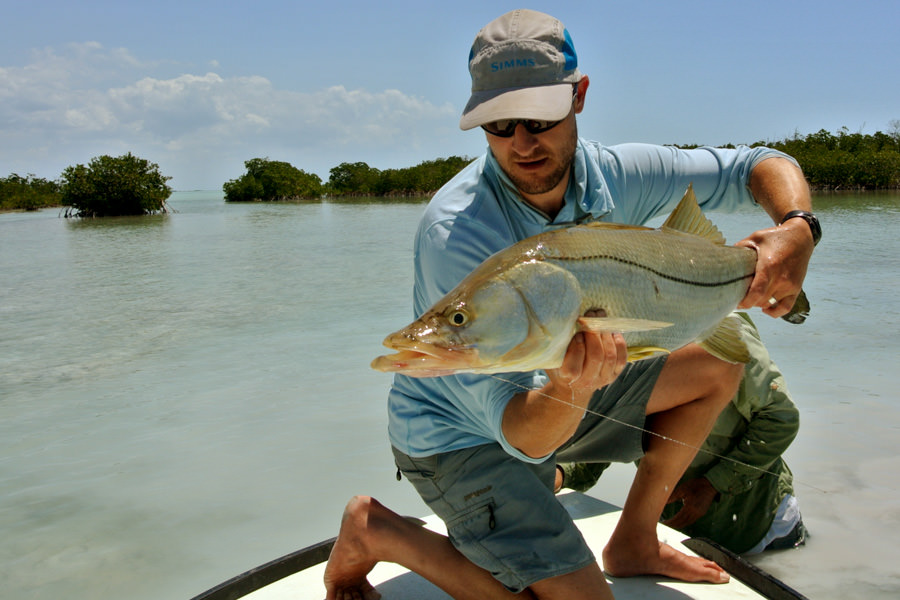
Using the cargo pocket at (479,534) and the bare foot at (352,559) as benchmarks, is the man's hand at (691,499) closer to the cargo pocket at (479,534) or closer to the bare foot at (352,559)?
the cargo pocket at (479,534)

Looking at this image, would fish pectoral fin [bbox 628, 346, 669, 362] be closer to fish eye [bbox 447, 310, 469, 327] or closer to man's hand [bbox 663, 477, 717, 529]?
fish eye [bbox 447, 310, 469, 327]

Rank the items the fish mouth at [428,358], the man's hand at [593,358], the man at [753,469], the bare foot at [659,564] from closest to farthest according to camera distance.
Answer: the fish mouth at [428,358] < the man's hand at [593,358] < the bare foot at [659,564] < the man at [753,469]

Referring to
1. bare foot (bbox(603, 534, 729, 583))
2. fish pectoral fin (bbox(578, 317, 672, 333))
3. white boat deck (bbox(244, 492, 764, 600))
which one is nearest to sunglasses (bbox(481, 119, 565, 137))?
fish pectoral fin (bbox(578, 317, 672, 333))

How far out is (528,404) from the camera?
6.48ft

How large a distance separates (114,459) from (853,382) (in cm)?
544

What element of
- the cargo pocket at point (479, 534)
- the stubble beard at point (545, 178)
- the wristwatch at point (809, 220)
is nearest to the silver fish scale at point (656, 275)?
the wristwatch at point (809, 220)

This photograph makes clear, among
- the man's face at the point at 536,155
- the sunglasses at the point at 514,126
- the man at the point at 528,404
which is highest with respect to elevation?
the sunglasses at the point at 514,126

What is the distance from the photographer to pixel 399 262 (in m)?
16.0

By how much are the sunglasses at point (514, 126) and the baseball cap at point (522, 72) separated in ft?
0.21

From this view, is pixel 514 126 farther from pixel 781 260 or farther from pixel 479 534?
pixel 479 534

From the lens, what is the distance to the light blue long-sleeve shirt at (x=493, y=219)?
7.39 feet

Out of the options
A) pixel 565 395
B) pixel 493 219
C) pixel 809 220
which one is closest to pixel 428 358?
pixel 565 395

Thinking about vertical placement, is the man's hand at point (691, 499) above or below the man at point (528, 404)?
below

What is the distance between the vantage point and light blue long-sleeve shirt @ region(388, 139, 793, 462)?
2252 millimetres
